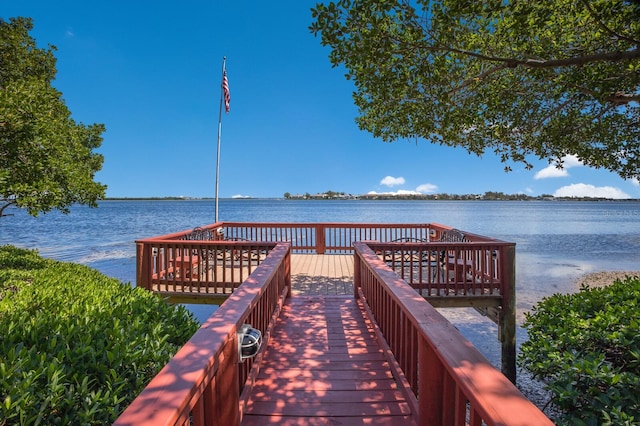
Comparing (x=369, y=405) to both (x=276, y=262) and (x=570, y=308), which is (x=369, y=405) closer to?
(x=276, y=262)

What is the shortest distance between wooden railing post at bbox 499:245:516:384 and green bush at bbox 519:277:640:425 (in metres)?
1.62

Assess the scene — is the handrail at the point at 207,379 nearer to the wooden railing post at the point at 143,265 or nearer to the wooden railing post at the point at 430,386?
the wooden railing post at the point at 430,386

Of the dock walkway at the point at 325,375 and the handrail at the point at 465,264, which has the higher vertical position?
the handrail at the point at 465,264

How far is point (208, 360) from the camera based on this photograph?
1432 mm

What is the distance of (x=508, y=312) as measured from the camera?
5828mm

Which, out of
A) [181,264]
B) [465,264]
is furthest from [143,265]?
[465,264]

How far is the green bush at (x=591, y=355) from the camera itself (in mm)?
2111

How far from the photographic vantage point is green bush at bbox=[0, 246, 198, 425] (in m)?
1.54

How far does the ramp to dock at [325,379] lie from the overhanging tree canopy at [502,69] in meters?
3.85

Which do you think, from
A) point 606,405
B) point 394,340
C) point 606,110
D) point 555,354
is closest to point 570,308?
point 555,354

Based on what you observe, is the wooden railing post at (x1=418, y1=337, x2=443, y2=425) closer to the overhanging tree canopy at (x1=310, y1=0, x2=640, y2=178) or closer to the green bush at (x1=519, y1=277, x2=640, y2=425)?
the green bush at (x1=519, y1=277, x2=640, y2=425)

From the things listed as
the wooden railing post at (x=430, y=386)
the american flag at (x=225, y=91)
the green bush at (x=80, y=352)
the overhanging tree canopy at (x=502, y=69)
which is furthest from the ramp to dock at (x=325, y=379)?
the american flag at (x=225, y=91)

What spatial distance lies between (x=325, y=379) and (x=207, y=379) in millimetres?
1661

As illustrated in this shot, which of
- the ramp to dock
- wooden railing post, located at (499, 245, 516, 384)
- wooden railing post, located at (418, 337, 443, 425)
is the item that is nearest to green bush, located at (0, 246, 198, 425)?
the ramp to dock
